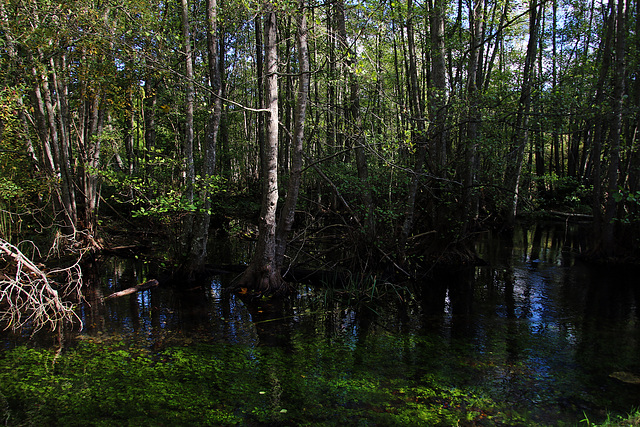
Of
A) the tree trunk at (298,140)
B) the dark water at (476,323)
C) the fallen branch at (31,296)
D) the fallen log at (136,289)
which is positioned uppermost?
the tree trunk at (298,140)

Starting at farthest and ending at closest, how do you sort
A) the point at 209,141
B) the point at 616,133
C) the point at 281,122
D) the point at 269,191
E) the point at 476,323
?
the point at 616,133 → the point at 281,122 → the point at 209,141 → the point at 269,191 → the point at 476,323

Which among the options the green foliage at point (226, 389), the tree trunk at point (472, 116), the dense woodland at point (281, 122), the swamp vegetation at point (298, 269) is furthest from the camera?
the tree trunk at point (472, 116)

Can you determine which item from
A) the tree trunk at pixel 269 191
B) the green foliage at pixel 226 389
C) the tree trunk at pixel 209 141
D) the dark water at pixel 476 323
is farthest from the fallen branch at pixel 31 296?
the tree trunk at pixel 269 191

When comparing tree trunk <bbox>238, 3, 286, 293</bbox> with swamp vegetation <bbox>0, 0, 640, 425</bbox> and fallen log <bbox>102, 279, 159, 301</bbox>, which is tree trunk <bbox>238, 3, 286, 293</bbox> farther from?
fallen log <bbox>102, 279, 159, 301</bbox>

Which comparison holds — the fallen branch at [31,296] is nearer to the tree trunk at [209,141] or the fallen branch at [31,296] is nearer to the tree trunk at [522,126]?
the tree trunk at [209,141]

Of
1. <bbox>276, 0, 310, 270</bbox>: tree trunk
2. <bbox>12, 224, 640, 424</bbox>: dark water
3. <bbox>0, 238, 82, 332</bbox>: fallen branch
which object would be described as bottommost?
<bbox>12, 224, 640, 424</bbox>: dark water

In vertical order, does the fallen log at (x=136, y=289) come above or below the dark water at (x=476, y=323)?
above

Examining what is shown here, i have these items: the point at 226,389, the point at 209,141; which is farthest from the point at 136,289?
the point at 226,389

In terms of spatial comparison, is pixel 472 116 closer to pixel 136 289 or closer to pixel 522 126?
pixel 522 126

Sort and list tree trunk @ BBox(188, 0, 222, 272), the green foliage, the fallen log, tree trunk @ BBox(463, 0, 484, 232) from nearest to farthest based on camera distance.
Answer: the green foliage, the fallen log, tree trunk @ BBox(188, 0, 222, 272), tree trunk @ BBox(463, 0, 484, 232)

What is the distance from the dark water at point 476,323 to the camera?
15.3 ft

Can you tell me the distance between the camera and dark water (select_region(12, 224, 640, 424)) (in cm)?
465

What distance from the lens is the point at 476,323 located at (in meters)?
6.71

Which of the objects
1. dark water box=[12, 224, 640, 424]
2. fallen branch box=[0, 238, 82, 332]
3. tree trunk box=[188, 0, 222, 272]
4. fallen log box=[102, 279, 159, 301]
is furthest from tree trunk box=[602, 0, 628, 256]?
fallen branch box=[0, 238, 82, 332]
